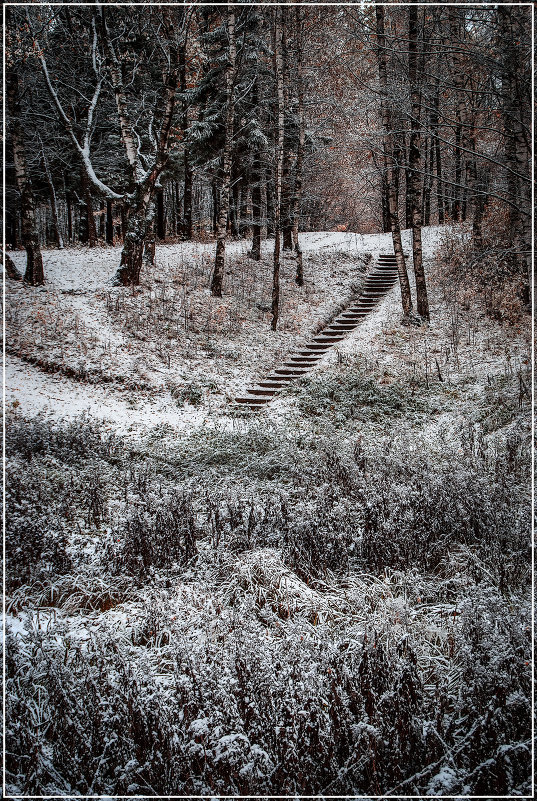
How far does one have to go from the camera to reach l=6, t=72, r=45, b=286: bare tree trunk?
45.2ft

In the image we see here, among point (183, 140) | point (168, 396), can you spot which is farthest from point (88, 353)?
point (183, 140)

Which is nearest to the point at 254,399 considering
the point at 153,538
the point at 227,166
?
the point at 153,538

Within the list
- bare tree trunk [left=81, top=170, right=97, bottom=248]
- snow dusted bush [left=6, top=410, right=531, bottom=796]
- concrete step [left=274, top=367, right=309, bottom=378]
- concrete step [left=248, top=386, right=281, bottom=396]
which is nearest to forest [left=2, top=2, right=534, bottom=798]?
snow dusted bush [left=6, top=410, right=531, bottom=796]

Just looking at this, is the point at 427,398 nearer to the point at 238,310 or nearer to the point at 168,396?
the point at 168,396

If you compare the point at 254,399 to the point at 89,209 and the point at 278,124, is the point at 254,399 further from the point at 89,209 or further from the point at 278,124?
the point at 89,209

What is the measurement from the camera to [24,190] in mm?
13953

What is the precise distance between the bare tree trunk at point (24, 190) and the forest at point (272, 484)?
80mm

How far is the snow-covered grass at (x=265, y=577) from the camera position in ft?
8.78

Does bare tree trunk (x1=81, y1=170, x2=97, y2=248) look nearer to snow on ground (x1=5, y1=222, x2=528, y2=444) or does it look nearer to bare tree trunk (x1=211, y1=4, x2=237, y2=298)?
snow on ground (x1=5, y1=222, x2=528, y2=444)

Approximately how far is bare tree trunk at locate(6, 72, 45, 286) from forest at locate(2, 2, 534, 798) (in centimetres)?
8

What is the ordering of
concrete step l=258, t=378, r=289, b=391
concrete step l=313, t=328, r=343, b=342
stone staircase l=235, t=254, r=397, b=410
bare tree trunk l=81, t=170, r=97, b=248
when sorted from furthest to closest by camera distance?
bare tree trunk l=81, t=170, r=97, b=248 → concrete step l=313, t=328, r=343, b=342 → concrete step l=258, t=378, r=289, b=391 → stone staircase l=235, t=254, r=397, b=410

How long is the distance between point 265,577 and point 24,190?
1465 centimetres

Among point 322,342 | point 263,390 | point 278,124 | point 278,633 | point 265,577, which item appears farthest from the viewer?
point 322,342

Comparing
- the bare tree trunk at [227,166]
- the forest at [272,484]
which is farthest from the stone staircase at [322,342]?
the bare tree trunk at [227,166]
